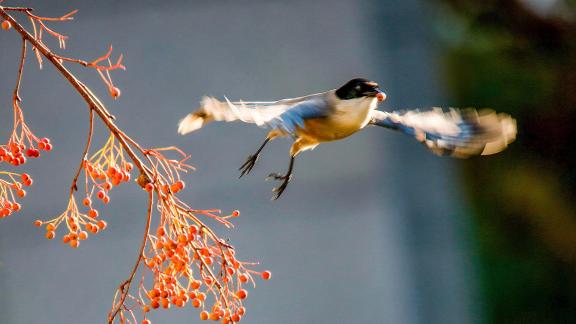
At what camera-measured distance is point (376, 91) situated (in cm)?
106

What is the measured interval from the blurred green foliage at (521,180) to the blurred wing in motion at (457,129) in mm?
1581

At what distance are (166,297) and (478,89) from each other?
103 inches

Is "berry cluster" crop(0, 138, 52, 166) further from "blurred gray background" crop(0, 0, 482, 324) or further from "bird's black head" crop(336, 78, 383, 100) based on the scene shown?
"blurred gray background" crop(0, 0, 482, 324)

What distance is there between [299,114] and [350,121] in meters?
0.08

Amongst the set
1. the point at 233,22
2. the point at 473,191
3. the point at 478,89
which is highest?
the point at 233,22

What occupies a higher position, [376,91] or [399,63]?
[376,91]

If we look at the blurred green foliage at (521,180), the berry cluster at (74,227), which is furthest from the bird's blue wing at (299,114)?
the blurred green foliage at (521,180)

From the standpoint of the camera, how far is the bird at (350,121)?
864 mm

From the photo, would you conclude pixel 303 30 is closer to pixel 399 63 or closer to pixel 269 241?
pixel 399 63

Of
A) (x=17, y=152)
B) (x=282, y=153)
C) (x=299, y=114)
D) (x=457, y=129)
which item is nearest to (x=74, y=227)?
(x=17, y=152)

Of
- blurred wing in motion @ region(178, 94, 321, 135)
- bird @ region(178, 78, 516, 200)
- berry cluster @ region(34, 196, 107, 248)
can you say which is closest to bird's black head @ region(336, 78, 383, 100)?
bird @ region(178, 78, 516, 200)

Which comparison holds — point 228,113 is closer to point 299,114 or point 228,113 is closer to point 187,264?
point 299,114

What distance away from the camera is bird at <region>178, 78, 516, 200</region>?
0.86 metres

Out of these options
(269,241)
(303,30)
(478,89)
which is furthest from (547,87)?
(269,241)
